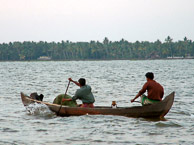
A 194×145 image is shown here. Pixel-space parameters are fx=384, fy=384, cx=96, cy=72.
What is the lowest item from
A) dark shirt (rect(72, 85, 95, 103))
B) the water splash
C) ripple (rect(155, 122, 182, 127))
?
ripple (rect(155, 122, 182, 127))

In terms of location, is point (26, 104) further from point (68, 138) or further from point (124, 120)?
point (68, 138)

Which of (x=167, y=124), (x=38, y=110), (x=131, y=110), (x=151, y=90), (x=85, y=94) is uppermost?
(x=151, y=90)

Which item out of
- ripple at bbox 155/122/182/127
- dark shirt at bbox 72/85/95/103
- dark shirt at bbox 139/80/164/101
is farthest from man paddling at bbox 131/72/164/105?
dark shirt at bbox 72/85/95/103

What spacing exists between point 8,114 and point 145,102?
6589mm

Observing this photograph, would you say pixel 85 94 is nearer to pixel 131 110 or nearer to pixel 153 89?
pixel 131 110

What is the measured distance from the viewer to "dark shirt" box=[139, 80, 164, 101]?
14.4 metres

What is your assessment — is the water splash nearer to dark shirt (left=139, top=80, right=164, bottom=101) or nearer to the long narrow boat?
the long narrow boat

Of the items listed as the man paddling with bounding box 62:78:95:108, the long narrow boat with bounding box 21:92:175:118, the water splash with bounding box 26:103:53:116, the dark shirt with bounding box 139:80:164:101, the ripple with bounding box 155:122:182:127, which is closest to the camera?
the ripple with bounding box 155:122:182:127

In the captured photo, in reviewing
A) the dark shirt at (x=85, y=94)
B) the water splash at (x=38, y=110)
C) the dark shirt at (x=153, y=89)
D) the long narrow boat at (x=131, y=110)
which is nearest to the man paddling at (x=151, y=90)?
the dark shirt at (x=153, y=89)

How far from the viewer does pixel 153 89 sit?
1441cm

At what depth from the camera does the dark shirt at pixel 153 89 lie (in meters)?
14.4

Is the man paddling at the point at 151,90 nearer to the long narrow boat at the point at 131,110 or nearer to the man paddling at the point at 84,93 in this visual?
the long narrow boat at the point at 131,110

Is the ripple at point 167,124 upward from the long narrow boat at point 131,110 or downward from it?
downward

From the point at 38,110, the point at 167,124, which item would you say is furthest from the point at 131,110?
the point at 38,110
